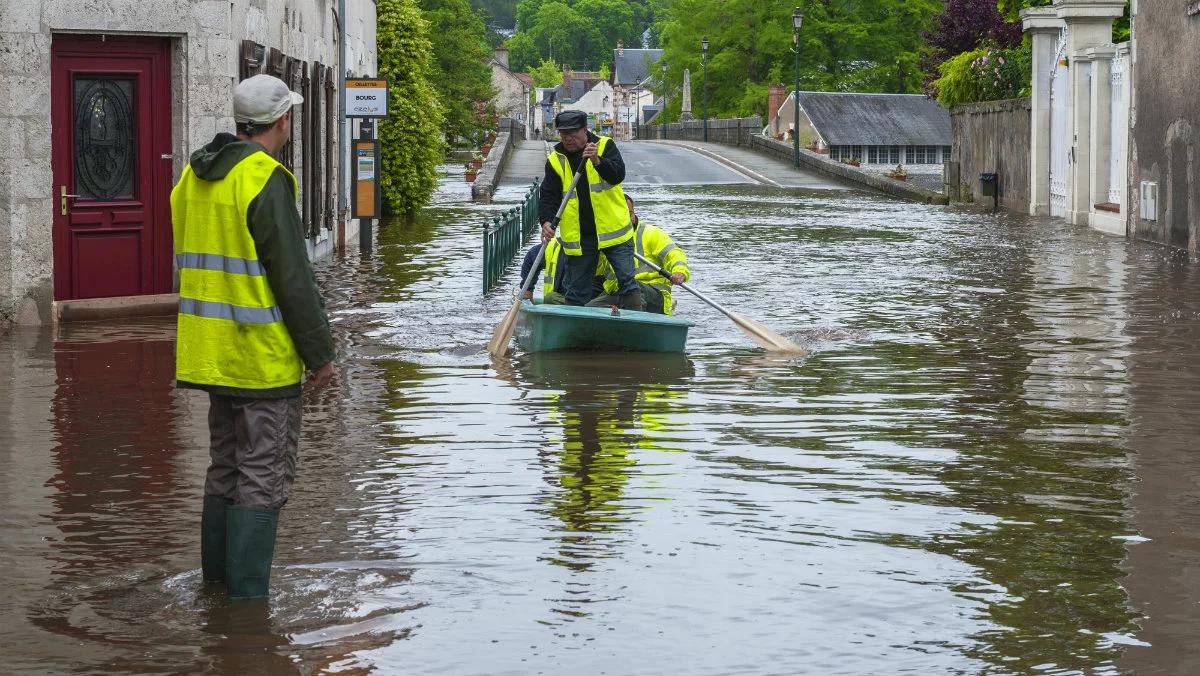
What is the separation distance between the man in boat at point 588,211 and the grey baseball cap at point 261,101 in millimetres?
6612

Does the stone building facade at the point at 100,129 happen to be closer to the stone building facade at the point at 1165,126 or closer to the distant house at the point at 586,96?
the stone building facade at the point at 1165,126

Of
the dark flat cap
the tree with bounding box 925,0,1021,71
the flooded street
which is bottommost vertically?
the flooded street

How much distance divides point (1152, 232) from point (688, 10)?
83.7m

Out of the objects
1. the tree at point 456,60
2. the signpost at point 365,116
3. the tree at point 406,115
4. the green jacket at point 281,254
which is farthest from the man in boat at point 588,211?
the tree at point 456,60

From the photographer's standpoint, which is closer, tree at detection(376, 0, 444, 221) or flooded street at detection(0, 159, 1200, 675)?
flooded street at detection(0, 159, 1200, 675)

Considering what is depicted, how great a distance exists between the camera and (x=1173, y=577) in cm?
663

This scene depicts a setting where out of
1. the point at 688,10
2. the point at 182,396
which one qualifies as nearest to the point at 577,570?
the point at 182,396

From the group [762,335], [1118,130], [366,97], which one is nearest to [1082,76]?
[1118,130]

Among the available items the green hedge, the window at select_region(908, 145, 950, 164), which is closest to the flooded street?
the green hedge

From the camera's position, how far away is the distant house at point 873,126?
92.7 meters

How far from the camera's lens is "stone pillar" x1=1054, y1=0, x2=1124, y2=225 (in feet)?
100

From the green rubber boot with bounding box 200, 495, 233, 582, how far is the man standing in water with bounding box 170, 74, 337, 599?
4.3 inches

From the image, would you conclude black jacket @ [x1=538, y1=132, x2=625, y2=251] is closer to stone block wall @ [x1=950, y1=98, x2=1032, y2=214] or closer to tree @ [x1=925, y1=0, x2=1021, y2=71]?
stone block wall @ [x1=950, y1=98, x2=1032, y2=214]

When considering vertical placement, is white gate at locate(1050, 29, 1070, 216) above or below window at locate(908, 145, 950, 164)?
below
